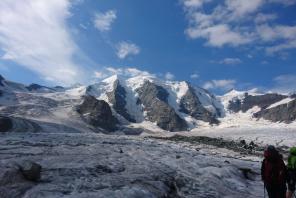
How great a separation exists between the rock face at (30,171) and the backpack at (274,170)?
8392 millimetres

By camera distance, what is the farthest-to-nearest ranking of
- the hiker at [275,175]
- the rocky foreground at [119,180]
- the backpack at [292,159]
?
the backpack at [292,159] → the hiker at [275,175] → the rocky foreground at [119,180]

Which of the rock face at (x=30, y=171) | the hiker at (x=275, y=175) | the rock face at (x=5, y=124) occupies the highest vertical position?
the rock face at (x=5, y=124)

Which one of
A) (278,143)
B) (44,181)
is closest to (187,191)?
(44,181)

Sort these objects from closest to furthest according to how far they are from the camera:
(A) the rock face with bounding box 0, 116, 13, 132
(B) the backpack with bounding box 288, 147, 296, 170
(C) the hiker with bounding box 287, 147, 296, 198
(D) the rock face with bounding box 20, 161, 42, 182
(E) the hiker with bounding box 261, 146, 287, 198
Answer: (E) the hiker with bounding box 261, 146, 287, 198 < (C) the hiker with bounding box 287, 147, 296, 198 < (B) the backpack with bounding box 288, 147, 296, 170 < (D) the rock face with bounding box 20, 161, 42, 182 < (A) the rock face with bounding box 0, 116, 13, 132

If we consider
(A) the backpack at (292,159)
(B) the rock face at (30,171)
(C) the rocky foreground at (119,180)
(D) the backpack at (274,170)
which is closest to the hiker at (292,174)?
(A) the backpack at (292,159)

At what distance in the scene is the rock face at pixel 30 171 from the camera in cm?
1485

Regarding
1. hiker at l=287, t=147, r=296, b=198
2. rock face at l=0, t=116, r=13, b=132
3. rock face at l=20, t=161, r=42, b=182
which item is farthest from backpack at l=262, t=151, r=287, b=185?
rock face at l=0, t=116, r=13, b=132

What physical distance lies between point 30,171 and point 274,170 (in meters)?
8.79

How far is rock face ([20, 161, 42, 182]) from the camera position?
48.7 feet

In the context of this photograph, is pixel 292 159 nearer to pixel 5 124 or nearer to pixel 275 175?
pixel 275 175

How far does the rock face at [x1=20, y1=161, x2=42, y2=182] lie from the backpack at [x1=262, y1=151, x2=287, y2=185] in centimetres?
839

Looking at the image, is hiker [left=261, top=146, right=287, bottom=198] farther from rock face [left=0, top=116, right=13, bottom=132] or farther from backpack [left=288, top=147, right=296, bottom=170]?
rock face [left=0, top=116, right=13, bottom=132]

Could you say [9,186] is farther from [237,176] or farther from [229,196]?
[237,176]

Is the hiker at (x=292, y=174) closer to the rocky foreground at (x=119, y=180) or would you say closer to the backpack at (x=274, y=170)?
the backpack at (x=274, y=170)
